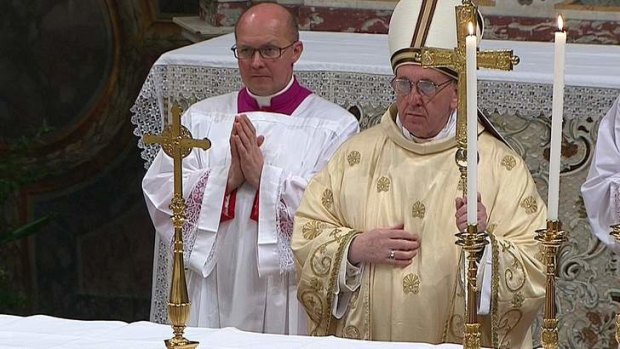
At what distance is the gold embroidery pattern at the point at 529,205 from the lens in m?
4.68

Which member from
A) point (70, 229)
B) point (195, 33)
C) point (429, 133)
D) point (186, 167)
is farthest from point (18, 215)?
point (429, 133)

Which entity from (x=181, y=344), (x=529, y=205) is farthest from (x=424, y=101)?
(x=181, y=344)

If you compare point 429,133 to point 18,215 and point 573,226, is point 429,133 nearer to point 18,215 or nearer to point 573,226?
point 573,226

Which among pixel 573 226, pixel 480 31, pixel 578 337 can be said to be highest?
pixel 480 31

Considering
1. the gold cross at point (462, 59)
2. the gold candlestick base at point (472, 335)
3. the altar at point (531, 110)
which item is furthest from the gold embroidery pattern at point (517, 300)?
the altar at point (531, 110)

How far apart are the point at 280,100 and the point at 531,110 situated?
3.33 feet

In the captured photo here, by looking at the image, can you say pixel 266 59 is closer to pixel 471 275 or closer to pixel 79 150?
pixel 471 275

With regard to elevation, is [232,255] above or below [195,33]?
below

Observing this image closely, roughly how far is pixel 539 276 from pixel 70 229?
4417 mm

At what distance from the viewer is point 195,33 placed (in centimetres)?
791

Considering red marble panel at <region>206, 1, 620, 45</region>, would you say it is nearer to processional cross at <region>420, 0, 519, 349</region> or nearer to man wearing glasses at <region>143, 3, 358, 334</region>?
man wearing glasses at <region>143, 3, 358, 334</region>

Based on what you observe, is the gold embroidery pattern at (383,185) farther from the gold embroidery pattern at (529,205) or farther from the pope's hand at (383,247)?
the gold embroidery pattern at (529,205)

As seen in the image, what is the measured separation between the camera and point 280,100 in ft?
18.3

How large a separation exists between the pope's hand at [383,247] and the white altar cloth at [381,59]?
1503 millimetres
